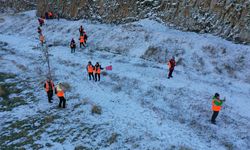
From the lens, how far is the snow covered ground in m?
16.8

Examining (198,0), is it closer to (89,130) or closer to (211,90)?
(211,90)

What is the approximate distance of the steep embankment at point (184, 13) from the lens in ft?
87.5

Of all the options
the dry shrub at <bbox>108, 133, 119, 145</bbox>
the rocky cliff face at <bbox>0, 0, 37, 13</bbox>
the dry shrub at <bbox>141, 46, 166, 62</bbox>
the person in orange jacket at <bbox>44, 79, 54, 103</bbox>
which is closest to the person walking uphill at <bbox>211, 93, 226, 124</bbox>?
the dry shrub at <bbox>108, 133, 119, 145</bbox>

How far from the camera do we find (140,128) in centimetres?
1761

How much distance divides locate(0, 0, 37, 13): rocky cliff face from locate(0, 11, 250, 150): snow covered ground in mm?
19047

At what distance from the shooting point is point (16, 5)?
53.3m

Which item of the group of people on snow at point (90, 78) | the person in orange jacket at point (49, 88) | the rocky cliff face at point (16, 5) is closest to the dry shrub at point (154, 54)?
the group of people on snow at point (90, 78)

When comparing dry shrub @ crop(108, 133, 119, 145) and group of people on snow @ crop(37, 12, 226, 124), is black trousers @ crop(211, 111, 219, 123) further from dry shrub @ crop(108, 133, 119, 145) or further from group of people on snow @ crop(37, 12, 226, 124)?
dry shrub @ crop(108, 133, 119, 145)

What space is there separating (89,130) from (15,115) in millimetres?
5557

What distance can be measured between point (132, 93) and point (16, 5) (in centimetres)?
Result: 3923

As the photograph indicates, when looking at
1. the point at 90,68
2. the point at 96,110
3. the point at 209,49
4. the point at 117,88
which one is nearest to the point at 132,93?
the point at 117,88

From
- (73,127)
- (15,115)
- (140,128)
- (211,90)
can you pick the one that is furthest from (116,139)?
(211,90)

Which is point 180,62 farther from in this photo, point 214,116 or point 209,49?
point 214,116

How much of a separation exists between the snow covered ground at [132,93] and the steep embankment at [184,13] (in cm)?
122
